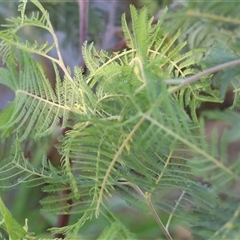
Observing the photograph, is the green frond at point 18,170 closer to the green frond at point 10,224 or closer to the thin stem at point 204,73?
the green frond at point 10,224

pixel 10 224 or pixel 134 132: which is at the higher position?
pixel 134 132

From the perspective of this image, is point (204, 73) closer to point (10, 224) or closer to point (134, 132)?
point (134, 132)

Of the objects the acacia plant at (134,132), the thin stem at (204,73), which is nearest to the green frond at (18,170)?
the acacia plant at (134,132)

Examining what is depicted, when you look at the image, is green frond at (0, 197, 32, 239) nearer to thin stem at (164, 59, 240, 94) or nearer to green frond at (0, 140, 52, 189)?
green frond at (0, 140, 52, 189)

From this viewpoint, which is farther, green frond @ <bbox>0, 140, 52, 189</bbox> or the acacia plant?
green frond @ <bbox>0, 140, 52, 189</bbox>

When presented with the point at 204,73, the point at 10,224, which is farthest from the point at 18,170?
the point at 204,73

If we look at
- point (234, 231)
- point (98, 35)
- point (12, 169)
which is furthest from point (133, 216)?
point (234, 231)

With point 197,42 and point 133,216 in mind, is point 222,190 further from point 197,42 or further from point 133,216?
point 133,216

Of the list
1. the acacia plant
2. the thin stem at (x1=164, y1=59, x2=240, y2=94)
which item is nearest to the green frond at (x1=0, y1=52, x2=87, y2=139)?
the acacia plant
